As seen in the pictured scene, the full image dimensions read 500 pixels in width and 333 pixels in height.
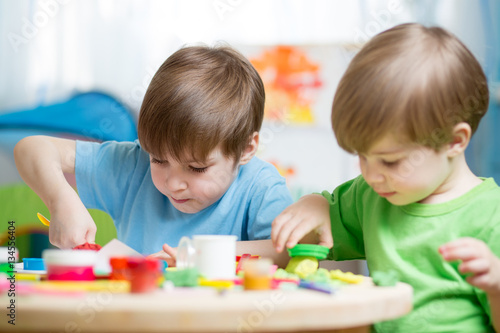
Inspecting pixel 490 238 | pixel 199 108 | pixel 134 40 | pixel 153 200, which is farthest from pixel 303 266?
pixel 134 40

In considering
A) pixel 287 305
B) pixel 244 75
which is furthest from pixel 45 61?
pixel 287 305

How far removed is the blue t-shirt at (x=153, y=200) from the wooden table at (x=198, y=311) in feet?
1.71

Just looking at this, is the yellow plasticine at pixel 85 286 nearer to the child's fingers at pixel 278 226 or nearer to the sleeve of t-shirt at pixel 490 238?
the child's fingers at pixel 278 226

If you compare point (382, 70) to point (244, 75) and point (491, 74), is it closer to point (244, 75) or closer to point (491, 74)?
point (244, 75)

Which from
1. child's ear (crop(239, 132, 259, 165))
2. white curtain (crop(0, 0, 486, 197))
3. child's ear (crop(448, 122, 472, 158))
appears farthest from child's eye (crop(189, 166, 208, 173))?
white curtain (crop(0, 0, 486, 197))

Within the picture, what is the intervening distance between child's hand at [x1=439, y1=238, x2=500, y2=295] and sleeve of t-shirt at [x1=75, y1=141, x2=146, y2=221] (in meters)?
0.79

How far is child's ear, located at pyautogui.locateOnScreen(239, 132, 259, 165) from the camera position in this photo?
118 cm

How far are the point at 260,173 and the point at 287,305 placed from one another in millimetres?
703

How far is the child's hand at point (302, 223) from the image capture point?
87 centimetres

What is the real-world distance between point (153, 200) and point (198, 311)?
0.74m

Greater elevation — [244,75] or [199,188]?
[244,75]

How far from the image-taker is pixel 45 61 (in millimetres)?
2613

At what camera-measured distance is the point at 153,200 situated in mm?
1249

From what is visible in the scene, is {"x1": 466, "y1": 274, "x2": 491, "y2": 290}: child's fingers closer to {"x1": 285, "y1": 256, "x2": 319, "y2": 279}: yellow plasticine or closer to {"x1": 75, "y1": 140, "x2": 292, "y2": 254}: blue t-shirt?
{"x1": 285, "y1": 256, "x2": 319, "y2": 279}: yellow plasticine
